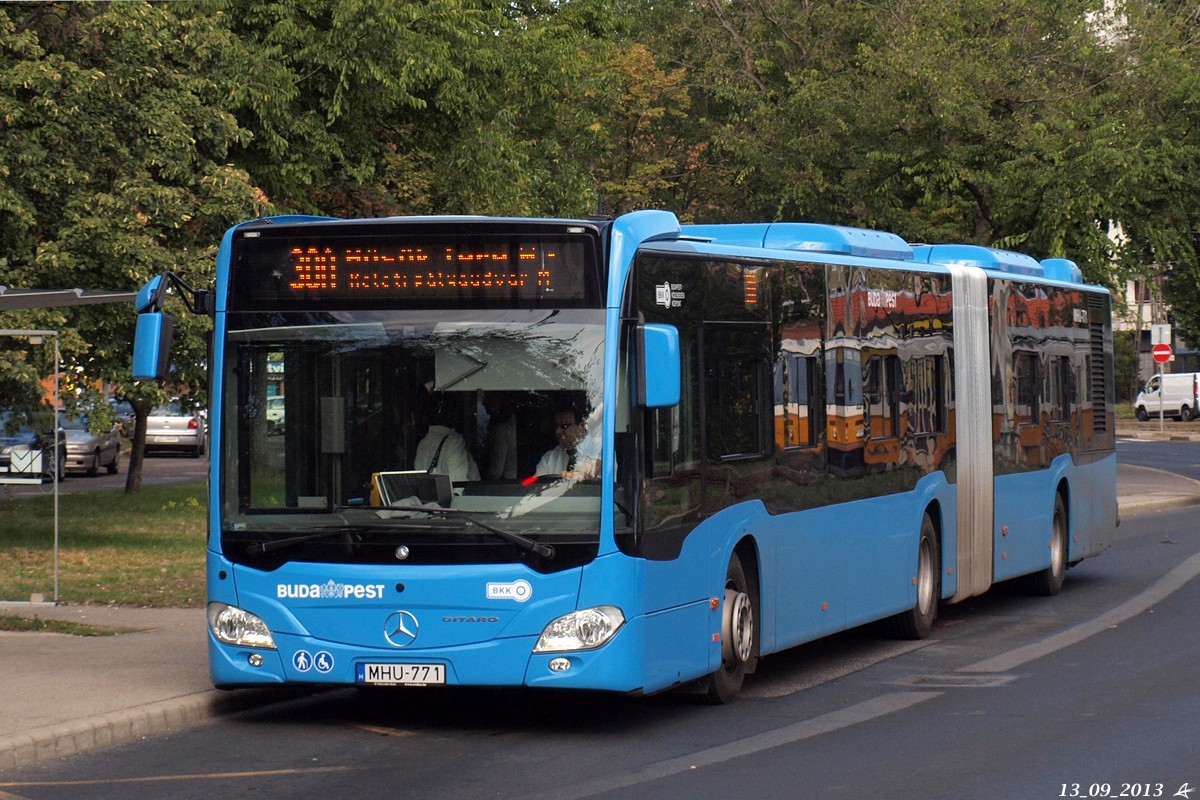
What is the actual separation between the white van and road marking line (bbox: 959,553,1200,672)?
192ft

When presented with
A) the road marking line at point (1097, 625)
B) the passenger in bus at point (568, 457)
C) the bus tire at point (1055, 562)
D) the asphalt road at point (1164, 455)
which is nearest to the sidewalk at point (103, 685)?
the passenger in bus at point (568, 457)

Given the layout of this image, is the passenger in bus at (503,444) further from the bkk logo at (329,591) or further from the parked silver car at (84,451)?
the parked silver car at (84,451)

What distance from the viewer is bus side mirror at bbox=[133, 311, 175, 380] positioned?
1026 centimetres

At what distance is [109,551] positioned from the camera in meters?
21.7

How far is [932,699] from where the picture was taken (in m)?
11.5

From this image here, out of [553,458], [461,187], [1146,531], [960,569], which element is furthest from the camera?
[461,187]

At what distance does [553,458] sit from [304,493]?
1430 mm

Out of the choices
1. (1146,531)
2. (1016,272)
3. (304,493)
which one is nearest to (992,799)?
(304,493)

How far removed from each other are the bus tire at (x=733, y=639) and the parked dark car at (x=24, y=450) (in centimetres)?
733

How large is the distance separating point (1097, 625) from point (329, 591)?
25.8ft

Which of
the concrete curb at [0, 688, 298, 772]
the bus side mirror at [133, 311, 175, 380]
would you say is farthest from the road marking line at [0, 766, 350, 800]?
the bus side mirror at [133, 311, 175, 380]

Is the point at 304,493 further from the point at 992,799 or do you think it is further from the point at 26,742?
the point at 992,799

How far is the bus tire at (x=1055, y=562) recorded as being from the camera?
18.4m

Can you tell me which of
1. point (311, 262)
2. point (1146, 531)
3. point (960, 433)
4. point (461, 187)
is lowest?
point (1146, 531)
